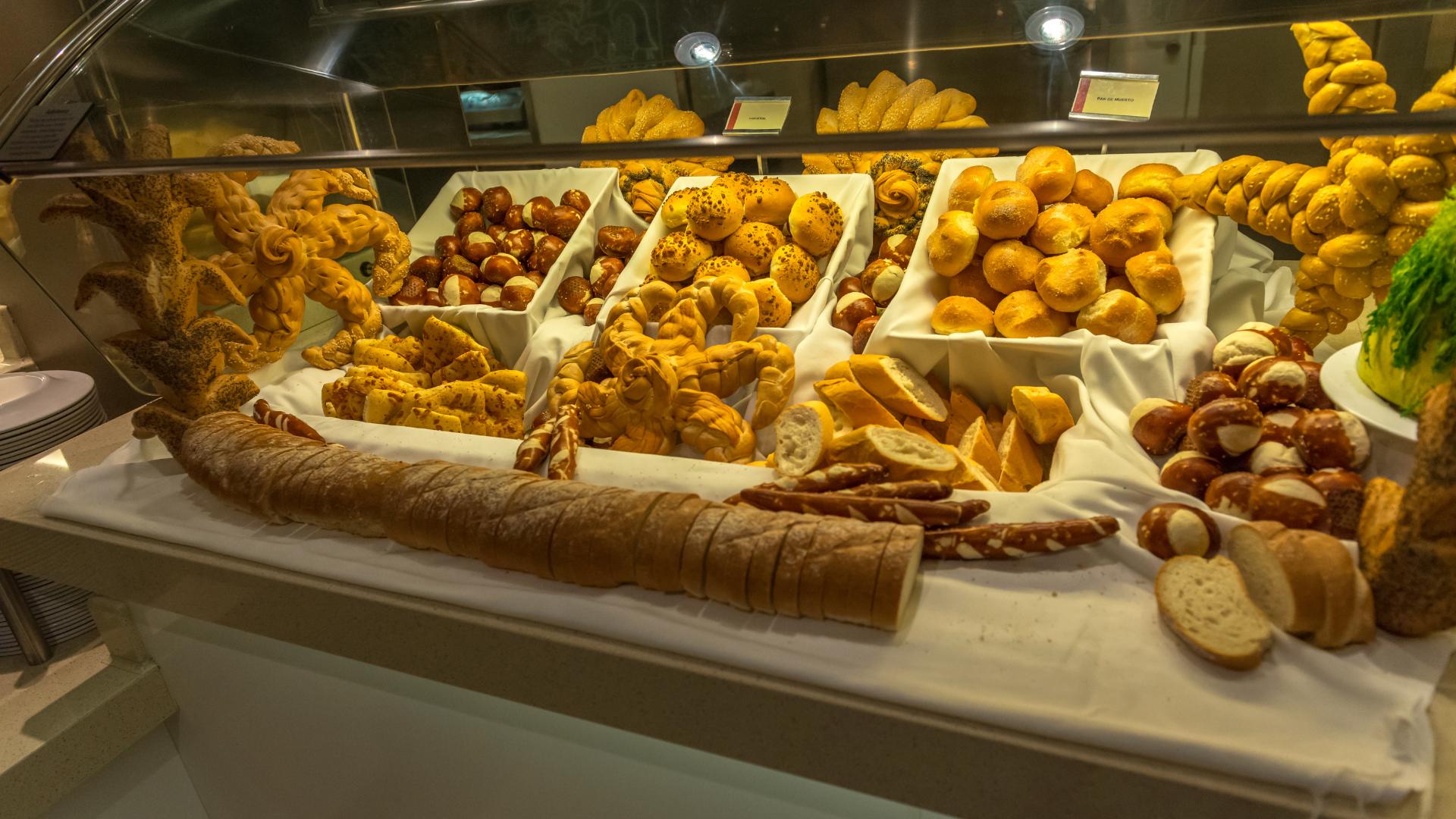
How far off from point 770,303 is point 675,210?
50 cm

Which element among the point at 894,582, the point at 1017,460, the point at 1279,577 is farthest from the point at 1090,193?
the point at 894,582

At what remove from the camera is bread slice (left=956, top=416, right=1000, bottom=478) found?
58.6 inches

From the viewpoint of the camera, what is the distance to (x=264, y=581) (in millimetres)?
1447

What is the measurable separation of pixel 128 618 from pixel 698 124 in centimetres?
168

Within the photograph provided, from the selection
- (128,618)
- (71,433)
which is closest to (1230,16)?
(128,618)

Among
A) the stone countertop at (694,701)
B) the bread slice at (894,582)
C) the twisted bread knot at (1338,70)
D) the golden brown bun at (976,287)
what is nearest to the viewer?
the stone countertop at (694,701)

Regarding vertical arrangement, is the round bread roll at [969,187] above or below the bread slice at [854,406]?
above

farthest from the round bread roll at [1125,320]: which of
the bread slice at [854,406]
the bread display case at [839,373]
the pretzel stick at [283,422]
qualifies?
the pretzel stick at [283,422]

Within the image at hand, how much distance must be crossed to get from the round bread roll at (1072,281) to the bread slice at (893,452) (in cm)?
47

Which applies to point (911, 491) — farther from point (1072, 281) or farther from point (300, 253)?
point (300, 253)

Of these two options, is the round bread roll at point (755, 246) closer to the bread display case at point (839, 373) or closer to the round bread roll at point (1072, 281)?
the bread display case at point (839, 373)

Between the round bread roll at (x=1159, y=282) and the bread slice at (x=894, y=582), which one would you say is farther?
the round bread roll at (x=1159, y=282)

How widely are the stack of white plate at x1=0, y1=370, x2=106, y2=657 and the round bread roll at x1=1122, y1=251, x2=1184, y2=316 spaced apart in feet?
8.33

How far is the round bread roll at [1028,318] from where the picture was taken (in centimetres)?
165
